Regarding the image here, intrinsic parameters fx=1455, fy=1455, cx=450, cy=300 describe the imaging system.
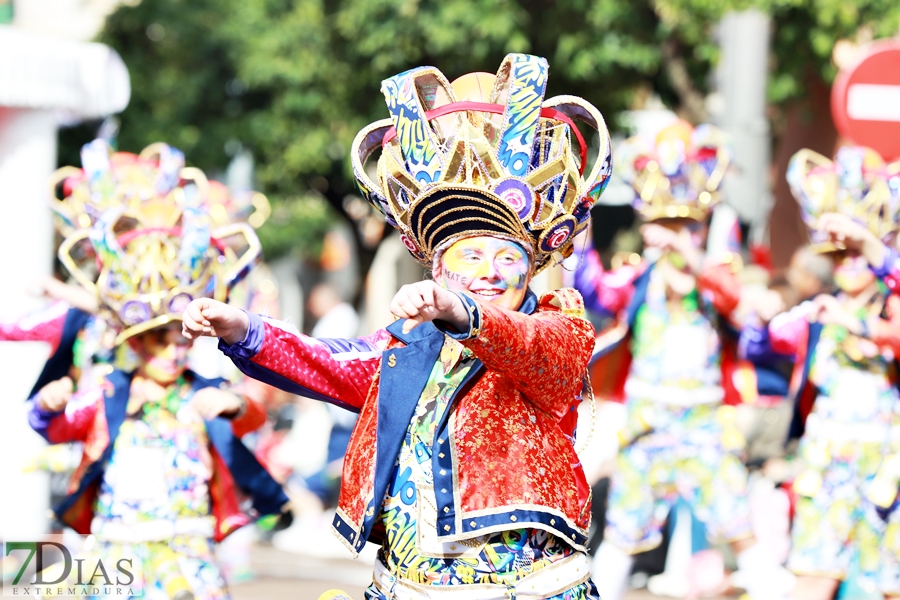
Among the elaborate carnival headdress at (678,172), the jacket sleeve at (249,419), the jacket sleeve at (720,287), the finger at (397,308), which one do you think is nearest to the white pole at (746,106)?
the elaborate carnival headdress at (678,172)

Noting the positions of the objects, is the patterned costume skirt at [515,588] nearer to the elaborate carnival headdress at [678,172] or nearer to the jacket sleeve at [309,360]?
the jacket sleeve at [309,360]

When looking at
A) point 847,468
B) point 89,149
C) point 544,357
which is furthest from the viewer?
point 89,149

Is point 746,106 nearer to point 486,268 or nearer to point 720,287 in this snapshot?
point 720,287

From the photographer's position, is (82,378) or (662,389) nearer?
(82,378)

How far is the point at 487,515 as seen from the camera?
3250mm

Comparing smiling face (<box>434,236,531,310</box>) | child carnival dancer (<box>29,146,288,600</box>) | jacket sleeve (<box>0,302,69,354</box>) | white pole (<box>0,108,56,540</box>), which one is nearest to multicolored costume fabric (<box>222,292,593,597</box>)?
smiling face (<box>434,236,531,310</box>)

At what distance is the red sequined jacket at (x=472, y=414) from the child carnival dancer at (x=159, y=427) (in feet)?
7.18

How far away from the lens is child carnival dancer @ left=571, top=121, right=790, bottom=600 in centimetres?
708

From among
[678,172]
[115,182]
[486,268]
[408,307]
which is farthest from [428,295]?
[678,172]

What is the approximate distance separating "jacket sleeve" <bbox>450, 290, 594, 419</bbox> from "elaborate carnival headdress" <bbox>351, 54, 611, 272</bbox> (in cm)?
21

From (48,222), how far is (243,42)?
6133mm

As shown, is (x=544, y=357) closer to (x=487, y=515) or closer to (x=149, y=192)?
(x=487, y=515)

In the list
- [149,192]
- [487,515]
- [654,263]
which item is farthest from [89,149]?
[487,515]

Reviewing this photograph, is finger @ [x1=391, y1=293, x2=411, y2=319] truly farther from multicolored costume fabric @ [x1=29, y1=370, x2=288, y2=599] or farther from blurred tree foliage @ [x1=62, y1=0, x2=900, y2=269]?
blurred tree foliage @ [x1=62, y1=0, x2=900, y2=269]
